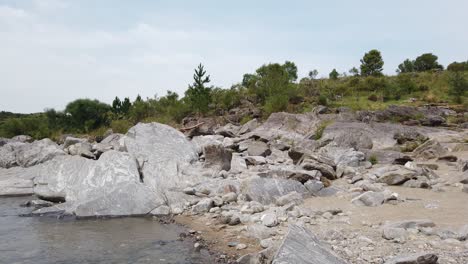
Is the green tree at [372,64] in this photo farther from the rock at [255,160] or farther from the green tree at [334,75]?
the rock at [255,160]

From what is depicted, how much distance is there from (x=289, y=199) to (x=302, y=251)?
524 cm

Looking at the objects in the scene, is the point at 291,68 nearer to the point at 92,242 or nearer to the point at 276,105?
the point at 276,105

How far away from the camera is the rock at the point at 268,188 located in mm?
11430

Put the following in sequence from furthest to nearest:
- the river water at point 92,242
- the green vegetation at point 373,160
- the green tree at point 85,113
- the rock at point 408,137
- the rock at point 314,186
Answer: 1. the green tree at point 85,113
2. the rock at point 408,137
3. the green vegetation at point 373,160
4. the rock at point 314,186
5. the river water at point 92,242

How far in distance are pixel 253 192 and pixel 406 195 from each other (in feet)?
14.5

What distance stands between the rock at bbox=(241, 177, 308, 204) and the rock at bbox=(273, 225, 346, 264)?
4.78 meters

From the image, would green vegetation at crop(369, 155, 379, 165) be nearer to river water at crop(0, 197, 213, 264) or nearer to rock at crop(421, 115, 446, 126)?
river water at crop(0, 197, 213, 264)

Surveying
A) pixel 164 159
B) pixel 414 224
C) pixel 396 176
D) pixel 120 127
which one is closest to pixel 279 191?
pixel 396 176

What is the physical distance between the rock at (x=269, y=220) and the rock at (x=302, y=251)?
2496mm

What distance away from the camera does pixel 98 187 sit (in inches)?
507

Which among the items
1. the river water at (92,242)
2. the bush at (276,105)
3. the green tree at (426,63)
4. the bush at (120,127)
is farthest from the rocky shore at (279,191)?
the green tree at (426,63)

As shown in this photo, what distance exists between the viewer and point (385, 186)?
12.5 metres

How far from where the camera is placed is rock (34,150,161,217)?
11.5m

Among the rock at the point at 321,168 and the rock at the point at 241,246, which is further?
the rock at the point at 321,168
